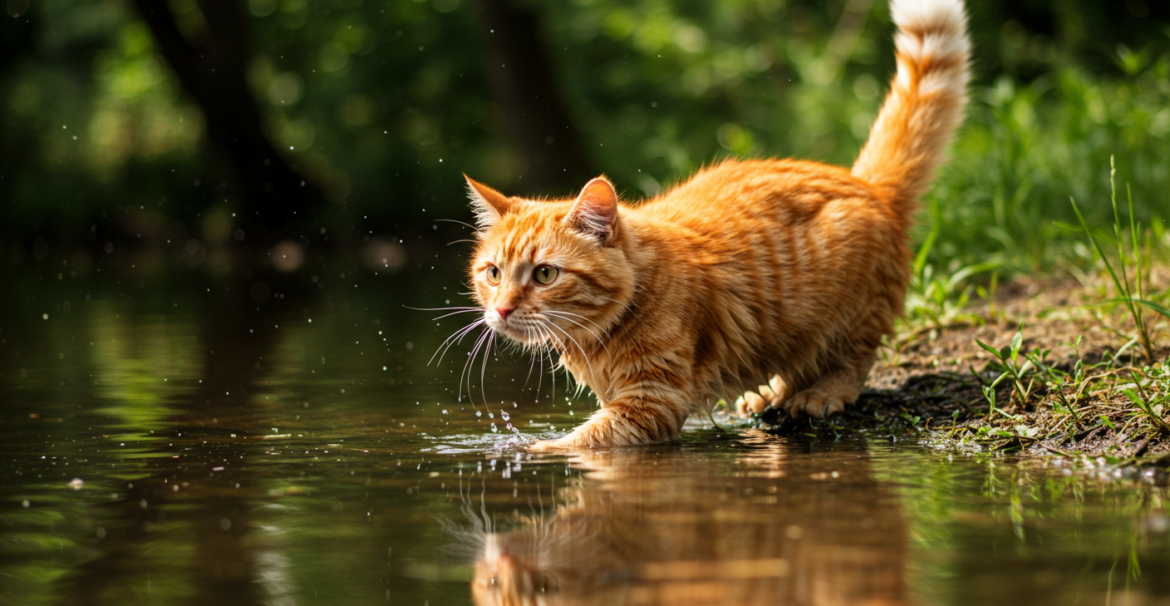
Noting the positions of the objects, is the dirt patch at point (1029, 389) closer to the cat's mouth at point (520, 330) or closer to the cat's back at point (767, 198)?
the cat's back at point (767, 198)

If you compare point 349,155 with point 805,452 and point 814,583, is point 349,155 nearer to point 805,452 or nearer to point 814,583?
point 805,452

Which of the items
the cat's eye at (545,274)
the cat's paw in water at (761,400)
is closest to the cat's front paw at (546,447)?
the cat's eye at (545,274)

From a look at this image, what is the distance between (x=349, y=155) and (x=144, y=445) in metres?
13.7

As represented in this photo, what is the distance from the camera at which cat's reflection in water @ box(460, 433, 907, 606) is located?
221cm

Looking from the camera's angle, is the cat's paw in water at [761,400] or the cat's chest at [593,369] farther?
the cat's paw in water at [761,400]

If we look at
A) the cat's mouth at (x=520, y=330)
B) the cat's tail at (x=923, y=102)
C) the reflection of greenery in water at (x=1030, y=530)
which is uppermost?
the cat's tail at (x=923, y=102)

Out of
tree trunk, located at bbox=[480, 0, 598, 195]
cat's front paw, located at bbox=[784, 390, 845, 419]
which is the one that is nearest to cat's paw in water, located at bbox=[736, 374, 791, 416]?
cat's front paw, located at bbox=[784, 390, 845, 419]

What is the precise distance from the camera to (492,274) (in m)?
4.33

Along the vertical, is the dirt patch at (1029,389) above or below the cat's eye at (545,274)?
below

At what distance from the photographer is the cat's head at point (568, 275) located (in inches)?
160

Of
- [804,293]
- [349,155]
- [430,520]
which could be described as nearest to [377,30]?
[349,155]

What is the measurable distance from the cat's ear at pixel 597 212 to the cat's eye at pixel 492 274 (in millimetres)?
340

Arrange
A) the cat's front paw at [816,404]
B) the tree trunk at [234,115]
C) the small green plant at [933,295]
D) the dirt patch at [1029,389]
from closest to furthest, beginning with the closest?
the dirt patch at [1029,389] < the cat's front paw at [816,404] < the small green plant at [933,295] < the tree trunk at [234,115]

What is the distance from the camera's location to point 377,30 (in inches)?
680
